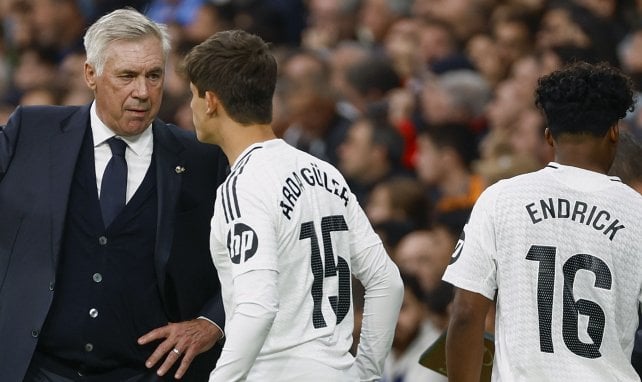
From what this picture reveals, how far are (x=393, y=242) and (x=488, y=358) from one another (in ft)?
10.9

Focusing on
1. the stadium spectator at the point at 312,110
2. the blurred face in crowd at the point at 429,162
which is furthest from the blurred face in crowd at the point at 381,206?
the stadium spectator at the point at 312,110

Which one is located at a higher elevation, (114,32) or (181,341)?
(114,32)

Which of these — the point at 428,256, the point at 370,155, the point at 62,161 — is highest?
the point at 62,161

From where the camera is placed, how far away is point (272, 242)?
3.82 metres

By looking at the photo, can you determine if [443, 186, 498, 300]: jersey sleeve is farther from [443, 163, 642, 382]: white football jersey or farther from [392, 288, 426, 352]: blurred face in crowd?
[392, 288, 426, 352]: blurred face in crowd

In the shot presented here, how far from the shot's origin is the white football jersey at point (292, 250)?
3.86 meters

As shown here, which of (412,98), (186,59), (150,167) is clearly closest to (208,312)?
(150,167)

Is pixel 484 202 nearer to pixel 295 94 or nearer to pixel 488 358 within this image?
pixel 488 358

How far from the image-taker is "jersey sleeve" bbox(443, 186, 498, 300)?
3.81m

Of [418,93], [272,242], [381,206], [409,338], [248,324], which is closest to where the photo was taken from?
[248,324]

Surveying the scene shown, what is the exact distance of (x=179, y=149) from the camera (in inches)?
189

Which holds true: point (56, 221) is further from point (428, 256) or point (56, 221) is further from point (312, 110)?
point (312, 110)

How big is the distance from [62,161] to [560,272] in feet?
5.86

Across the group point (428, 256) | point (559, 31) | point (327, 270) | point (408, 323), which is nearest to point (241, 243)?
point (327, 270)
